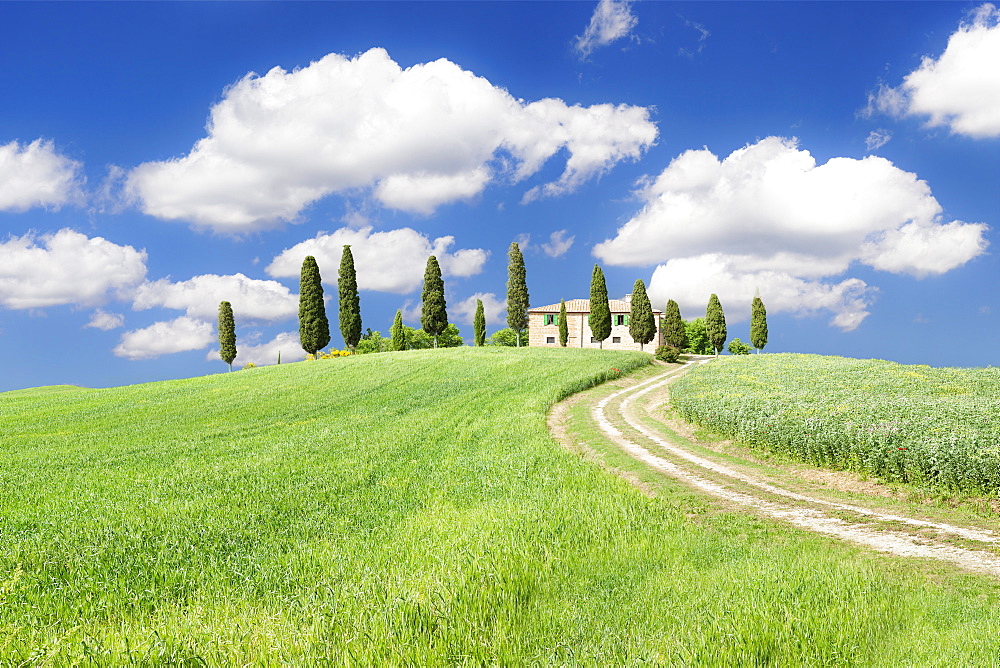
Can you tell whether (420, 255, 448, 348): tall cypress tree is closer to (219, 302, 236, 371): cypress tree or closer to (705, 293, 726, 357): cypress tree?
(219, 302, 236, 371): cypress tree

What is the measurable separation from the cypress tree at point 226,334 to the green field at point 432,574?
48.4m

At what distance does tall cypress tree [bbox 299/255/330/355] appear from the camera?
58.1 meters

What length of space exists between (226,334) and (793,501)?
62982mm

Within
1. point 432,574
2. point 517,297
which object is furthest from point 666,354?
point 432,574

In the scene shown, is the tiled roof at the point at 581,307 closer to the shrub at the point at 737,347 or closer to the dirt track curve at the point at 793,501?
the shrub at the point at 737,347

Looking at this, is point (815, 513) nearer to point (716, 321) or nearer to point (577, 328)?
point (716, 321)

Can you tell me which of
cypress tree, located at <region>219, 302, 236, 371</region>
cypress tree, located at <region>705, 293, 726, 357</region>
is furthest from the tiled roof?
cypress tree, located at <region>219, 302, 236, 371</region>

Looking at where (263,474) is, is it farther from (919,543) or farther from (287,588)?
(919,543)

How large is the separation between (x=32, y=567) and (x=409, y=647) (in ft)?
24.2

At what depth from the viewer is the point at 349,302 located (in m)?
59.8

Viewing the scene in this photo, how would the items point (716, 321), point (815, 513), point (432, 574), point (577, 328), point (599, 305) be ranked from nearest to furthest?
point (432, 574)
point (815, 513)
point (599, 305)
point (716, 321)
point (577, 328)

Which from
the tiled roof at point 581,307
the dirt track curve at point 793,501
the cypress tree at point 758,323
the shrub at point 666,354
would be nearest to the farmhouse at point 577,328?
the tiled roof at point 581,307

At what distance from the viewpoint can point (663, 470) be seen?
1435 cm

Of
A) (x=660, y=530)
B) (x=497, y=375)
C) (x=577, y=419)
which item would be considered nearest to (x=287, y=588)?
(x=660, y=530)
